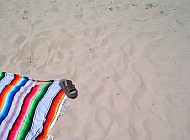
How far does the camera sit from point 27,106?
2.48 metres

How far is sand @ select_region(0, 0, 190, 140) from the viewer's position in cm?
253

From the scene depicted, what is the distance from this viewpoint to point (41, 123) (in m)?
2.40

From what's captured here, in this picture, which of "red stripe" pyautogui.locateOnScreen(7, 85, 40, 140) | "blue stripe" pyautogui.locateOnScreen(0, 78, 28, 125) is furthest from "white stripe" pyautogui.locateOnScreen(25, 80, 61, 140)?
"blue stripe" pyautogui.locateOnScreen(0, 78, 28, 125)

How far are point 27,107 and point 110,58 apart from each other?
54.5 inches

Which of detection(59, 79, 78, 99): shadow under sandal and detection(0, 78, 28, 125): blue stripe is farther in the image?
detection(59, 79, 78, 99): shadow under sandal

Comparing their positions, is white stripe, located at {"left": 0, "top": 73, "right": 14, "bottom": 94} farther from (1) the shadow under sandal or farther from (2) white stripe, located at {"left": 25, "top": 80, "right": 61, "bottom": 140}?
(1) the shadow under sandal

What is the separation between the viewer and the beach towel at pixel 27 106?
230 centimetres

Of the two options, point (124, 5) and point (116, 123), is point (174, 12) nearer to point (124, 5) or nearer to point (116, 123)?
point (124, 5)

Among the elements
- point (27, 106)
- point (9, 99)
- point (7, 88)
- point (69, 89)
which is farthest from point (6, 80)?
point (69, 89)

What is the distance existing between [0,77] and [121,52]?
1.64m

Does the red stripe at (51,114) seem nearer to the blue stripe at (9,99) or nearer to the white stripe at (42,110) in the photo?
the white stripe at (42,110)

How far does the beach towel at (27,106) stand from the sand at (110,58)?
0.15m

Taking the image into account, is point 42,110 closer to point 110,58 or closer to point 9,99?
point 9,99

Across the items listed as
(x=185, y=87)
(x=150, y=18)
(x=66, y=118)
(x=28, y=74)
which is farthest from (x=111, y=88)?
(x=150, y=18)
